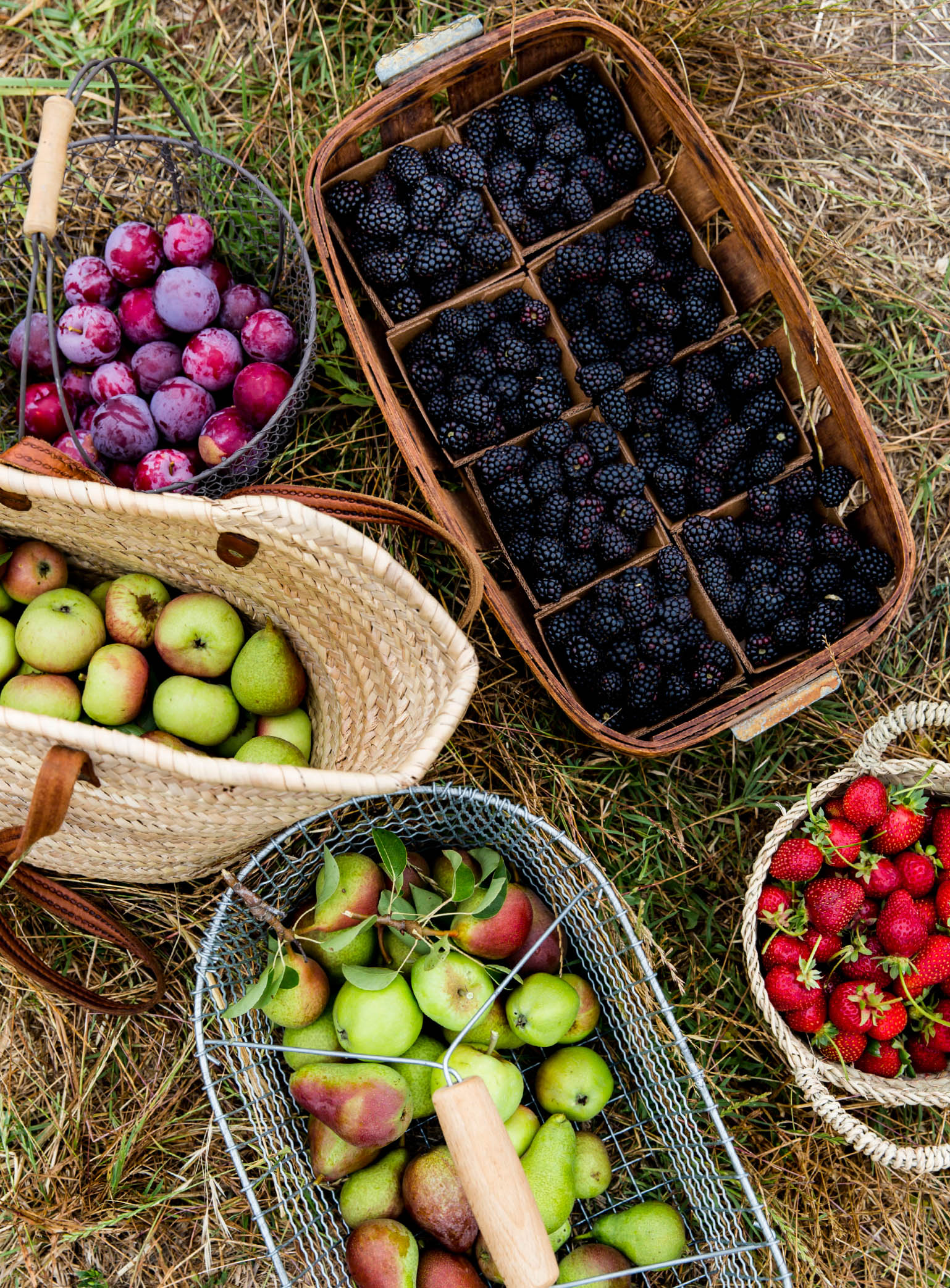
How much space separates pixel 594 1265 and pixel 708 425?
1.25m

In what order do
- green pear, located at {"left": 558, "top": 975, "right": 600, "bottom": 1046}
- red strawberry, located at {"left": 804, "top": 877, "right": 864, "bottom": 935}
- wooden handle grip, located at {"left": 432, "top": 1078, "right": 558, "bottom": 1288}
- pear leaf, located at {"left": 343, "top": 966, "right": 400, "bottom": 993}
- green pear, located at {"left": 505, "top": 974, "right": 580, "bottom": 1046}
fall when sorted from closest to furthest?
wooden handle grip, located at {"left": 432, "top": 1078, "right": 558, "bottom": 1288} < pear leaf, located at {"left": 343, "top": 966, "right": 400, "bottom": 993} < green pear, located at {"left": 505, "top": 974, "right": 580, "bottom": 1046} < green pear, located at {"left": 558, "top": 975, "right": 600, "bottom": 1046} < red strawberry, located at {"left": 804, "top": 877, "right": 864, "bottom": 935}

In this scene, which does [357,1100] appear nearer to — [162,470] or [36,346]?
[162,470]

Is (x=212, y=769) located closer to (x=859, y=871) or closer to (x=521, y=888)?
(x=521, y=888)

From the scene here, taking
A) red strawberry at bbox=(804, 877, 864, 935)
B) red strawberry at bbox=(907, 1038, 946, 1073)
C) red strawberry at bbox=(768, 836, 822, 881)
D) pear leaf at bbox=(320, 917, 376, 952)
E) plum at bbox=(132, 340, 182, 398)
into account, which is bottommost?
red strawberry at bbox=(907, 1038, 946, 1073)

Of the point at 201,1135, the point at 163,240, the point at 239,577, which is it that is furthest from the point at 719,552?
the point at 201,1135

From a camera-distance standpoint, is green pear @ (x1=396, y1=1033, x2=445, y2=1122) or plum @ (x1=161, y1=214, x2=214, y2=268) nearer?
green pear @ (x1=396, y1=1033, x2=445, y2=1122)

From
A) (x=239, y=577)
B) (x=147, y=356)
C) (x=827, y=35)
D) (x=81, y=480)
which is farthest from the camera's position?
(x=827, y=35)

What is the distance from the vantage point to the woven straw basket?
55.8 inches

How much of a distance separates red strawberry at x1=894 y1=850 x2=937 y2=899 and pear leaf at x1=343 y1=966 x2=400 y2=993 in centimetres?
86

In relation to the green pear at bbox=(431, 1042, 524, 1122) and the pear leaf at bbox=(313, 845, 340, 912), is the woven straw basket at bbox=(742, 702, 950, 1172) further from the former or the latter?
the pear leaf at bbox=(313, 845, 340, 912)

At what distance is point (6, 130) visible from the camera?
1.68 m

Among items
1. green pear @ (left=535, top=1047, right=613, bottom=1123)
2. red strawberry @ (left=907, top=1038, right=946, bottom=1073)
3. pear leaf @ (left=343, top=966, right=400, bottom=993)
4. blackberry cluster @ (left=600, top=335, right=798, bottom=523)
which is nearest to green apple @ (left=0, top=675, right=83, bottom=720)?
pear leaf @ (left=343, top=966, right=400, bottom=993)

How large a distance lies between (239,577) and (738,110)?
1.30m

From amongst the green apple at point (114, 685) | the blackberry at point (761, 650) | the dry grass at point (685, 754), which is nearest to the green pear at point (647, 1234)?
the dry grass at point (685, 754)
